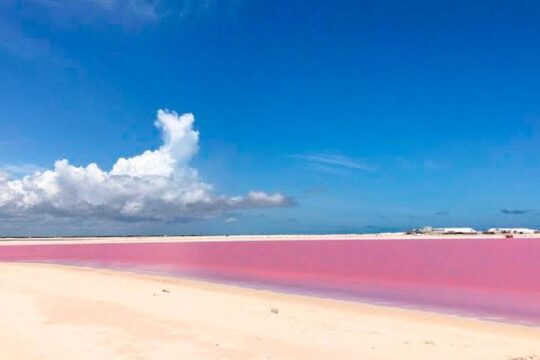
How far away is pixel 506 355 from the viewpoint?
11.2 meters

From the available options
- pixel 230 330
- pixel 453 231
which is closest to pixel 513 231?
pixel 453 231

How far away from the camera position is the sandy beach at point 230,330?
431 inches

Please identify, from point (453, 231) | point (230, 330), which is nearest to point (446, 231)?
point (453, 231)

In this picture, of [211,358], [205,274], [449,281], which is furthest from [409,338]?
[205,274]

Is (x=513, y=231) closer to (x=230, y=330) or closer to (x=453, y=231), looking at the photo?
(x=453, y=231)

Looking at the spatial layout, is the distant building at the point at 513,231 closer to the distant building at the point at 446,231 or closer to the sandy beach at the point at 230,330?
the distant building at the point at 446,231

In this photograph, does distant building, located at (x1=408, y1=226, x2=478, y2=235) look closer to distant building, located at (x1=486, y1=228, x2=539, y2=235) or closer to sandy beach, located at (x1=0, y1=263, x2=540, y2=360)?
distant building, located at (x1=486, y1=228, x2=539, y2=235)

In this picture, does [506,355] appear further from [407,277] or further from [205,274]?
[205,274]

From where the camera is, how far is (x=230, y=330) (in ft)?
43.1

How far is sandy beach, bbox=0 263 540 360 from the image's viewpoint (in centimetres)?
1095

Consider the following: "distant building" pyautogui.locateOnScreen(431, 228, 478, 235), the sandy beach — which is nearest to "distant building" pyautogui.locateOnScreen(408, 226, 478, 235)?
"distant building" pyautogui.locateOnScreen(431, 228, 478, 235)

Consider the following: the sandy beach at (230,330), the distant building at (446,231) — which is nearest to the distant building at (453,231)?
the distant building at (446,231)

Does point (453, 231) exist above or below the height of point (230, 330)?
above

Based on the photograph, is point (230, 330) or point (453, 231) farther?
point (453, 231)
